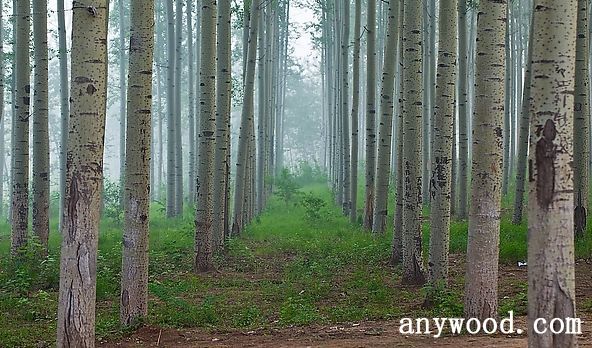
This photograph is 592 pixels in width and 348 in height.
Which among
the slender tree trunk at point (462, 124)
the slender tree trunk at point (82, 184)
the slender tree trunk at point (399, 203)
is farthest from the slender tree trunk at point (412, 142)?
the slender tree trunk at point (462, 124)

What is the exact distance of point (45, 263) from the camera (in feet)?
37.8

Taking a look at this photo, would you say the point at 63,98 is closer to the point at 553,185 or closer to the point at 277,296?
the point at 277,296

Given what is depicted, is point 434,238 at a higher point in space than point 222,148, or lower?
lower

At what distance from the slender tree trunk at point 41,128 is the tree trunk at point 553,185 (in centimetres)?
1051

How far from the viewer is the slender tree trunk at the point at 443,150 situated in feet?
28.8

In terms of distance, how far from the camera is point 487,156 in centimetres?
648

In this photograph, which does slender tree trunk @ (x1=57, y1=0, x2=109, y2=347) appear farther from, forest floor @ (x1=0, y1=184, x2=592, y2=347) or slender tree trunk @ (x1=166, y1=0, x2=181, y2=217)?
slender tree trunk @ (x1=166, y1=0, x2=181, y2=217)

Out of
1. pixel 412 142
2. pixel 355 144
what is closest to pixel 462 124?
pixel 355 144

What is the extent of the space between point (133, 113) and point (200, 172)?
14.2ft

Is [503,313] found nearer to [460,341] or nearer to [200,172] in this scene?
[460,341]

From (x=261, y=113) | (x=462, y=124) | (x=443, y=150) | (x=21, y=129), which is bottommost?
(x=443, y=150)

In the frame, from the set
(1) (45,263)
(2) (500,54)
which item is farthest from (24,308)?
(2) (500,54)

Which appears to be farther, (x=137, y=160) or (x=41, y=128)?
(x=41, y=128)

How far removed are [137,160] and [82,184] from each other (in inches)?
84.4
